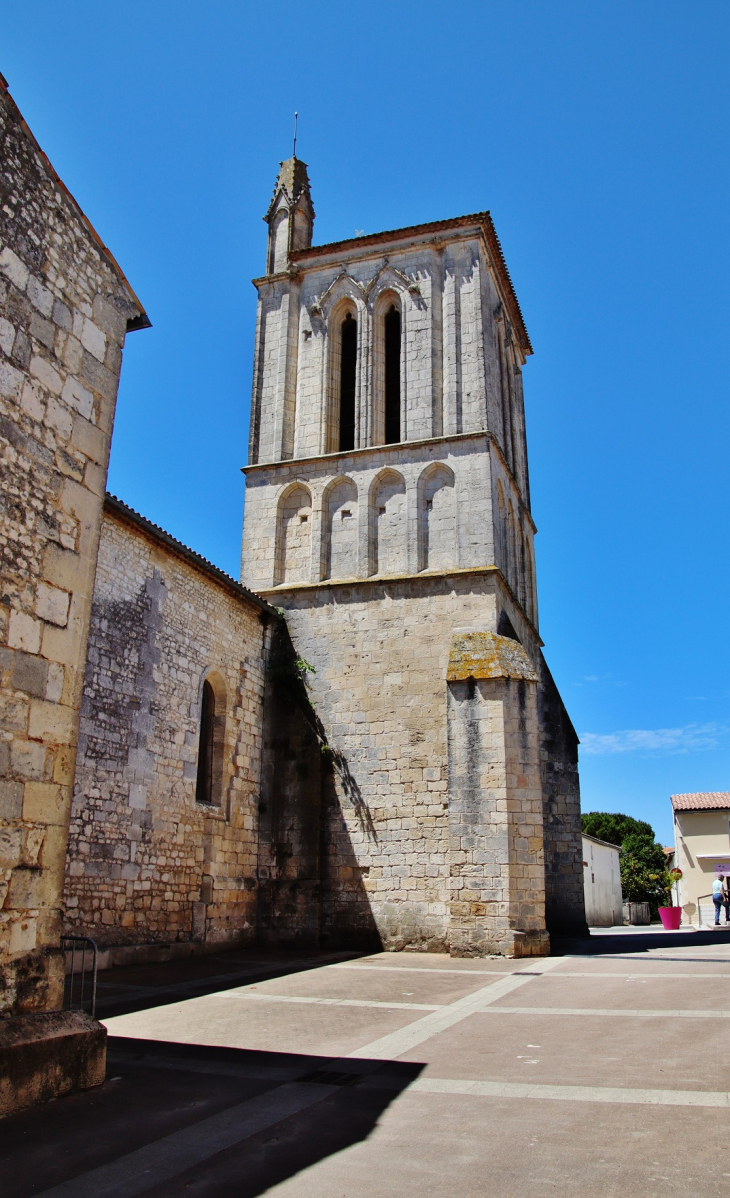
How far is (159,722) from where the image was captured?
1191 cm

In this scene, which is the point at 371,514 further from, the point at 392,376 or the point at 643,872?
the point at 643,872

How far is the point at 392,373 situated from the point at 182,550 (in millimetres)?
7509

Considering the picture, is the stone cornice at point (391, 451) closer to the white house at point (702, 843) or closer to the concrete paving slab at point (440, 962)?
the concrete paving slab at point (440, 962)

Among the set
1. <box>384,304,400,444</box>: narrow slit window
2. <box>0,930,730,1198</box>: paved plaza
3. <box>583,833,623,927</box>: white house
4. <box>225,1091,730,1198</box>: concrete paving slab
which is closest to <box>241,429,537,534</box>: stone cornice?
<box>384,304,400,444</box>: narrow slit window

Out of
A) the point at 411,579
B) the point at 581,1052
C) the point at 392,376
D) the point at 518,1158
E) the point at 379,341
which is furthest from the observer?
the point at 392,376

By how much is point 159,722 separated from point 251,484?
272 inches

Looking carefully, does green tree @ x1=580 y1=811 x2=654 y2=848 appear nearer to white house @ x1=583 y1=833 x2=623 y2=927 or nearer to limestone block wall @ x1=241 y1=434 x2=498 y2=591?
white house @ x1=583 y1=833 x2=623 y2=927

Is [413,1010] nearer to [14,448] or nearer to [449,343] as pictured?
[14,448]

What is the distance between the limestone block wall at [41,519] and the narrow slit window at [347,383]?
11.6 meters

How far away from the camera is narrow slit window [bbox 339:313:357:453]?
17.8 m

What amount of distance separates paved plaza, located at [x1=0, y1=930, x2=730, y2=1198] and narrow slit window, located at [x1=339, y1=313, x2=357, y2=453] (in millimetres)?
11720

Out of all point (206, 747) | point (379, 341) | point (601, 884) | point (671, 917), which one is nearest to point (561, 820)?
point (206, 747)

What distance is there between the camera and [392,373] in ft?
59.2

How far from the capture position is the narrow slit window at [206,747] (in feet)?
44.2
